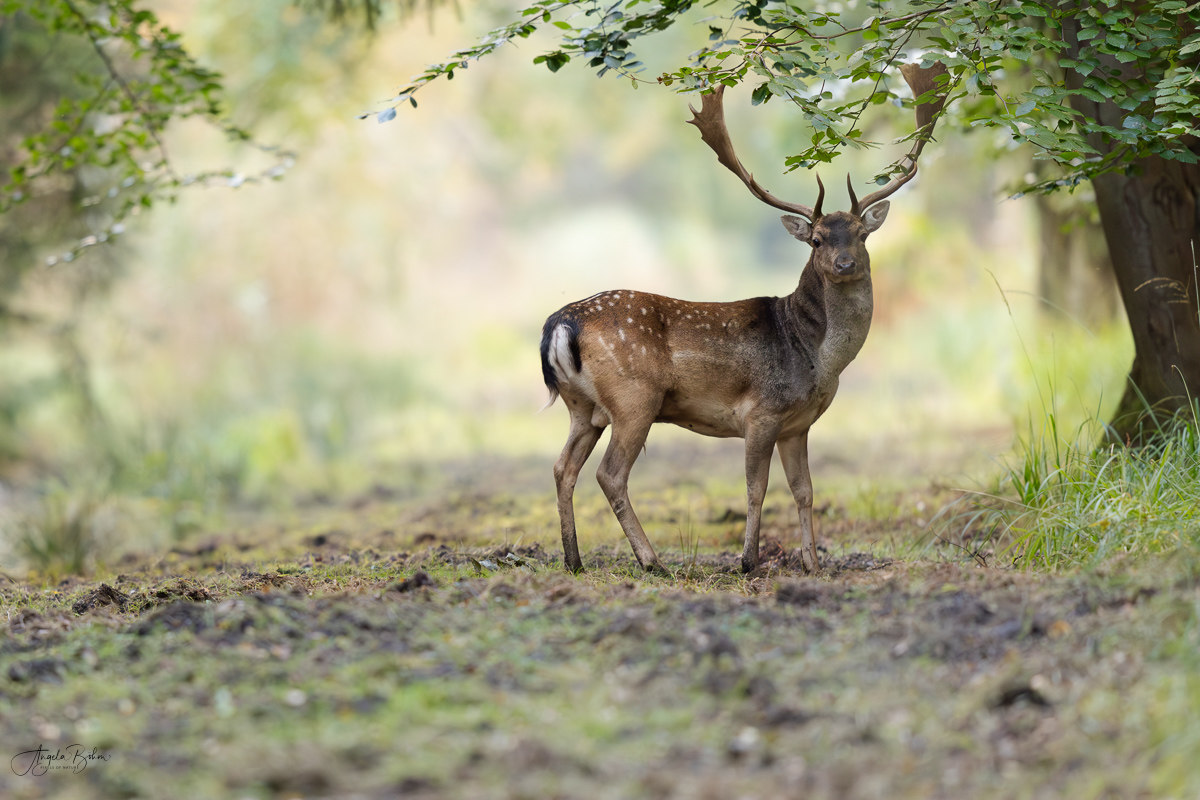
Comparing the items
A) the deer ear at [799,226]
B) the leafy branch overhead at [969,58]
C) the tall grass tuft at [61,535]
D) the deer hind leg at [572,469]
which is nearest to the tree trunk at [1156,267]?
the leafy branch overhead at [969,58]

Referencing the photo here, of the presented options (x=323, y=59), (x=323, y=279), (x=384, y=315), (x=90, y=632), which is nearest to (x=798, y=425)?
(x=90, y=632)

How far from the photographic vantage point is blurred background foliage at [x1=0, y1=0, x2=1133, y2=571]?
352 inches

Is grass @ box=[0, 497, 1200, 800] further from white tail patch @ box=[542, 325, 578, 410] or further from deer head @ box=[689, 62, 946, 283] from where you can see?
deer head @ box=[689, 62, 946, 283]

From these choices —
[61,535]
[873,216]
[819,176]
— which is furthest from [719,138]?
[61,535]

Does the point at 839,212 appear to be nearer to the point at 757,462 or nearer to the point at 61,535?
the point at 757,462

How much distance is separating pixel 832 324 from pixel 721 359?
57cm

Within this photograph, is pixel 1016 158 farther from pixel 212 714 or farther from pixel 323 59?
pixel 212 714

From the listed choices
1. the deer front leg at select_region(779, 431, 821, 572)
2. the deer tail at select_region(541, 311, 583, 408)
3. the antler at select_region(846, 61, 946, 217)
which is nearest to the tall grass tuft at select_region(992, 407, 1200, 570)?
the deer front leg at select_region(779, 431, 821, 572)

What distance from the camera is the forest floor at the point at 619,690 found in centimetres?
246

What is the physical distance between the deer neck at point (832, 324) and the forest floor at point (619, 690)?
122 centimetres

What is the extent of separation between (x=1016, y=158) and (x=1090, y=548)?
7.19m

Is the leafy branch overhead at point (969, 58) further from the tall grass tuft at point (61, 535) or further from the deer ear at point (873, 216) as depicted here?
the tall grass tuft at point (61, 535)

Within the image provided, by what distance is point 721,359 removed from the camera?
524 centimetres

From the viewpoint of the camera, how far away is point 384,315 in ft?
67.7
